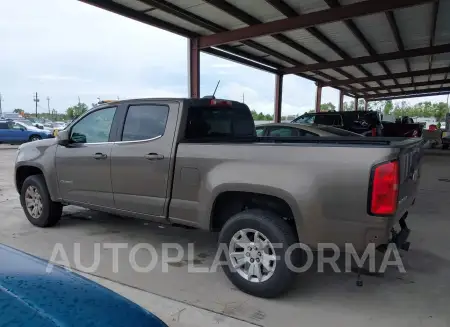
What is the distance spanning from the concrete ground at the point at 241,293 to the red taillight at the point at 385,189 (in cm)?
95

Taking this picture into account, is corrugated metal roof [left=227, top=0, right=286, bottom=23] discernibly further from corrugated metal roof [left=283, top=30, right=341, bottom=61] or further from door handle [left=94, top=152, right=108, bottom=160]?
door handle [left=94, top=152, right=108, bottom=160]

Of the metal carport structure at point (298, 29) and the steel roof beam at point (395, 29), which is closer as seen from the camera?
the metal carport structure at point (298, 29)

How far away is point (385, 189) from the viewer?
2.73 metres

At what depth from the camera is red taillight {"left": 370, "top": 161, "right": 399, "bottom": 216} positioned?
2707 mm

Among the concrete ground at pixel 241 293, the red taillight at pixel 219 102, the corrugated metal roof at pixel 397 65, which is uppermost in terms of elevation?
the corrugated metal roof at pixel 397 65

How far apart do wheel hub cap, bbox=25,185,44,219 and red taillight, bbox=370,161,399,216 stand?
4.55 meters

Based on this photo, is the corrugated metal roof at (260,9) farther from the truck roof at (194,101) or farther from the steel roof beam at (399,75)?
the steel roof beam at (399,75)

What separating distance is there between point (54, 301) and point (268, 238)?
1.94 meters

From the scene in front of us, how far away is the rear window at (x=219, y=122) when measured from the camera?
409 centimetres

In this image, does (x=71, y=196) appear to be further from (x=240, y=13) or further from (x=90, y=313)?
(x=240, y=13)

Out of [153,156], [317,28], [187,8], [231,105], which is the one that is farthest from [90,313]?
[317,28]

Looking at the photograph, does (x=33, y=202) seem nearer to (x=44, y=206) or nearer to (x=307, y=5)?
(x=44, y=206)

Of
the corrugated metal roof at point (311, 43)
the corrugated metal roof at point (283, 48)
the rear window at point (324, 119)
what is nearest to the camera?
the rear window at point (324, 119)

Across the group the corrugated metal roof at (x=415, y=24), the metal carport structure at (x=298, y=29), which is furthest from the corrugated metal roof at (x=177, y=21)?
the corrugated metal roof at (x=415, y=24)
